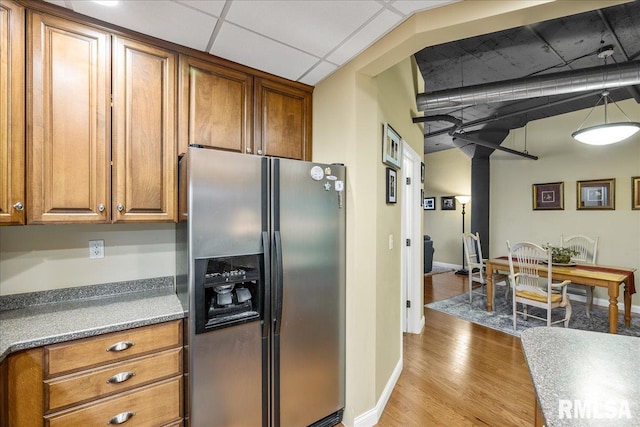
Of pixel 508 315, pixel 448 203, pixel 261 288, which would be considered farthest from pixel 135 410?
pixel 448 203

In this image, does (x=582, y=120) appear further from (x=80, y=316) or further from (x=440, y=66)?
(x=80, y=316)

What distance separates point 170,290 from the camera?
1.97 metres

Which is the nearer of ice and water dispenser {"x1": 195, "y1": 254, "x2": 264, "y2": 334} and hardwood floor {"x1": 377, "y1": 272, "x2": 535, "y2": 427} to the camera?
ice and water dispenser {"x1": 195, "y1": 254, "x2": 264, "y2": 334}

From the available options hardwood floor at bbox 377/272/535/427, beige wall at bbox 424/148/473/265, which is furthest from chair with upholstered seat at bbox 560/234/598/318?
beige wall at bbox 424/148/473/265

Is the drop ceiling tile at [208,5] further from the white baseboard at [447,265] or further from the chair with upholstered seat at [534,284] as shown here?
the white baseboard at [447,265]

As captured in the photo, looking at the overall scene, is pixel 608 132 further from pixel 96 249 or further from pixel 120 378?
pixel 96 249

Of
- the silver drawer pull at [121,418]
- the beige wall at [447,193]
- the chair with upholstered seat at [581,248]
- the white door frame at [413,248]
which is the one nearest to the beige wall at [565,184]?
the chair with upholstered seat at [581,248]

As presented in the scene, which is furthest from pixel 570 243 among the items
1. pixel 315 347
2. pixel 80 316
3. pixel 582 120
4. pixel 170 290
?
pixel 80 316

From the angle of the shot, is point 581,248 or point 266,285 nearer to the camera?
point 266,285

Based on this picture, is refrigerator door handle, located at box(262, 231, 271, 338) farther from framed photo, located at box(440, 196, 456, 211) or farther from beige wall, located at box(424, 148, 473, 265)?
framed photo, located at box(440, 196, 456, 211)

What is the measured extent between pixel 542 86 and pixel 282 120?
2780 mm

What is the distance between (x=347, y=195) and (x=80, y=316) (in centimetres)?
168

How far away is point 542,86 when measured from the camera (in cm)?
293

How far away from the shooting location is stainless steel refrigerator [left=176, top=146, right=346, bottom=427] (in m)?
1.46
